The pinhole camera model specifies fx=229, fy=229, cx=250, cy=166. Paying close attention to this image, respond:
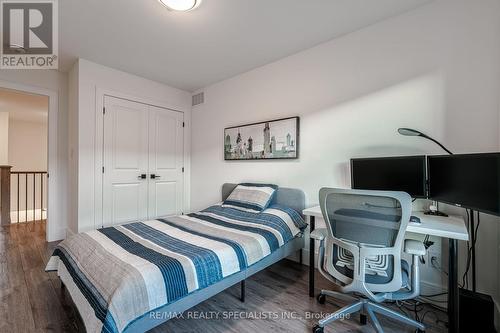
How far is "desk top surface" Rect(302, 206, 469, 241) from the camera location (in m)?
1.37

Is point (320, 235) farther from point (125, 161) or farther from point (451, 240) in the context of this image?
point (125, 161)

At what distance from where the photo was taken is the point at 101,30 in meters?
2.35

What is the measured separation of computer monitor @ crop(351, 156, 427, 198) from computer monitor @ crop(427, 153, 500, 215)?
71mm

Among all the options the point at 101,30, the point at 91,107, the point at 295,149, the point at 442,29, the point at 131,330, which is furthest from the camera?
the point at 91,107

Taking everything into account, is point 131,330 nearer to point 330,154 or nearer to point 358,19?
point 330,154

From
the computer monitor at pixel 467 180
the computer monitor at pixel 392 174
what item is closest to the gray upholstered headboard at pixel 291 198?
the computer monitor at pixel 392 174

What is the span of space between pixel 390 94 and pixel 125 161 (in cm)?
345

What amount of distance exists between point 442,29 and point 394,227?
1756mm

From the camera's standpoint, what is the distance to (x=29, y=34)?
2389mm

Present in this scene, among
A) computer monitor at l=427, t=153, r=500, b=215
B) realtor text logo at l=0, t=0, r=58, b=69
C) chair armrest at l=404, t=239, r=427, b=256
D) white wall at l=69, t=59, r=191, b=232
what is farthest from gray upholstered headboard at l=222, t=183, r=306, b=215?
realtor text logo at l=0, t=0, r=58, b=69

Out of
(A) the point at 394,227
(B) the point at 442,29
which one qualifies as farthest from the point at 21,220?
(B) the point at 442,29

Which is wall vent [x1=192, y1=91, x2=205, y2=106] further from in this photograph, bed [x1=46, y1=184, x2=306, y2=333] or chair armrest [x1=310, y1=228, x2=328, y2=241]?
chair armrest [x1=310, y1=228, x2=328, y2=241]

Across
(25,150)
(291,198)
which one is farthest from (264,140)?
(25,150)

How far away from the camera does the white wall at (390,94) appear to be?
1721 mm
